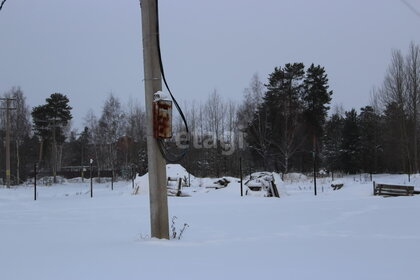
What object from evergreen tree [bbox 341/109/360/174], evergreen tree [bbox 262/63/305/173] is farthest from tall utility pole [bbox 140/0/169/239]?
evergreen tree [bbox 341/109/360/174]

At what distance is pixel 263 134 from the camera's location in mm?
43406

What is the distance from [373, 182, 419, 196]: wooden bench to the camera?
16.6 metres

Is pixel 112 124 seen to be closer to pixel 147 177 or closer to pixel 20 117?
pixel 20 117

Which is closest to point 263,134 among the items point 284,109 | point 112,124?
point 284,109

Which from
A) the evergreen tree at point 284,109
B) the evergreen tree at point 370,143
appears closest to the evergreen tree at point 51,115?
the evergreen tree at point 284,109

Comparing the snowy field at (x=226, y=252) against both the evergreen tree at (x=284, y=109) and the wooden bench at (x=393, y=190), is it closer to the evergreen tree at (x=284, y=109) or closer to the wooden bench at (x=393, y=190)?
the wooden bench at (x=393, y=190)

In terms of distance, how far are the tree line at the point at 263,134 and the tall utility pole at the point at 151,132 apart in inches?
1359

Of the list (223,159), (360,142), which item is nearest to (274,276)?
(223,159)

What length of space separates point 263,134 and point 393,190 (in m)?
26.6

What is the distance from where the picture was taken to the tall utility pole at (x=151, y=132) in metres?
5.54

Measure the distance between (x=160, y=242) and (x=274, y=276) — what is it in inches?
78.7

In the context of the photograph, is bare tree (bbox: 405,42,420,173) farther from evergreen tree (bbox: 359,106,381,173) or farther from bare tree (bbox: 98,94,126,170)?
bare tree (bbox: 98,94,126,170)

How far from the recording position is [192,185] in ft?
81.9

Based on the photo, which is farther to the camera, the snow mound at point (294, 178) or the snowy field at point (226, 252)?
the snow mound at point (294, 178)
